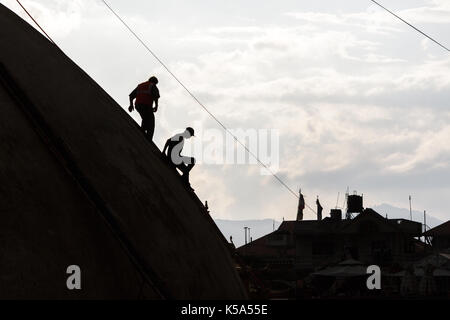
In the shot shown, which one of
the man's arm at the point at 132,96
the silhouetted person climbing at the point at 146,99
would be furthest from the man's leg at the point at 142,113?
the man's arm at the point at 132,96

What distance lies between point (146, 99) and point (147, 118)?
14.2 inches

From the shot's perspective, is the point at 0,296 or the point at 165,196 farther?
the point at 165,196

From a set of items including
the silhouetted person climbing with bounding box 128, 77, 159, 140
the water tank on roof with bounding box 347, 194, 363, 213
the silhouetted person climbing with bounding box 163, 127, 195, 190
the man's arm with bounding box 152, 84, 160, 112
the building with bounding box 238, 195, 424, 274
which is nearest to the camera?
the silhouetted person climbing with bounding box 163, 127, 195, 190

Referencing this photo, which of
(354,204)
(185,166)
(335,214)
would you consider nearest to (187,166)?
(185,166)

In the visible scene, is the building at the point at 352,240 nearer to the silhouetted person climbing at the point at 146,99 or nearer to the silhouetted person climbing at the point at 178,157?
the silhouetted person climbing at the point at 146,99

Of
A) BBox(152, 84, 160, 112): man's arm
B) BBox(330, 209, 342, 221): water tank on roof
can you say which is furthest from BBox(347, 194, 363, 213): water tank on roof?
BBox(152, 84, 160, 112): man's arm

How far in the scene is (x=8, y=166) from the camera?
7676mm

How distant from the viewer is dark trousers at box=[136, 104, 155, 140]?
43.4 feet

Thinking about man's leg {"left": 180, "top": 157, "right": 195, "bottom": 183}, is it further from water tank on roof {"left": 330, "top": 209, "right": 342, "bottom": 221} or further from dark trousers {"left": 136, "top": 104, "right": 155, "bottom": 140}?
water tank on roof {"left": 330, "top": 209, "right": 342, "bottom": 221}

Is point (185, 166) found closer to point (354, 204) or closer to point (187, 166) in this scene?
point (187, 166)

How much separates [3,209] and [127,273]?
57.8 inches

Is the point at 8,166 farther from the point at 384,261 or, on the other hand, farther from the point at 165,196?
the point at 384,261

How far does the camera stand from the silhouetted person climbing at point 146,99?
13.4 metres

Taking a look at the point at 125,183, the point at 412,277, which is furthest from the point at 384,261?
the point at 125,183
